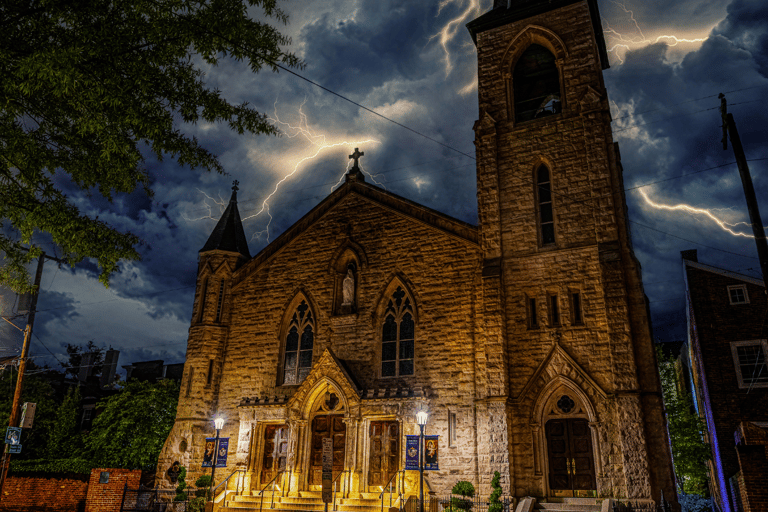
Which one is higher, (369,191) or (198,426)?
(369,191)

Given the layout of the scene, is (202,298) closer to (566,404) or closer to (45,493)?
(45,493)

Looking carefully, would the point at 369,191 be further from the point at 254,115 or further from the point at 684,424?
the point at 684,424

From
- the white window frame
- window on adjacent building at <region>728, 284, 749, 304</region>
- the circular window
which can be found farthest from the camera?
window on adjacent building at <region>728, 284, 749, 304</region>

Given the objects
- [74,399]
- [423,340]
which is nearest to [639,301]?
[423,340]

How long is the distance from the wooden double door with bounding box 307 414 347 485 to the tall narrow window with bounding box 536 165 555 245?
9.25 meters

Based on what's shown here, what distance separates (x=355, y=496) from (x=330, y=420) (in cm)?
290

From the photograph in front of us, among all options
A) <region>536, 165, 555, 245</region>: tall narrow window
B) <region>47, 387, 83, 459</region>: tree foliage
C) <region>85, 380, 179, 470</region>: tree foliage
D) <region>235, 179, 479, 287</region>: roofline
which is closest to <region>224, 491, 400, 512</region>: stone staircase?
<region>235, 179, 479, 287</region>: roofline

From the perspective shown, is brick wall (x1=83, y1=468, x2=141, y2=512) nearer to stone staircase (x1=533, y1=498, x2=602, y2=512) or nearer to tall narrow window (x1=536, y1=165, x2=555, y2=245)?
stone staircase (x1=533, y1=498, x2=602, y2=512)

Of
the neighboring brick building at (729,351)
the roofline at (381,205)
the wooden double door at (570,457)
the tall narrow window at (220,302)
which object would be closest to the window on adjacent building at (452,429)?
the wooden double door at (570,457)

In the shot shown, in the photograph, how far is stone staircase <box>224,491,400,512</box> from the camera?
17078 mm

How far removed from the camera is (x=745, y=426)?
12977 mm

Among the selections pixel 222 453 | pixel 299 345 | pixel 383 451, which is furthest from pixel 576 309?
pixel 222 453

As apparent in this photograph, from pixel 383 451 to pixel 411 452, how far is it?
1.22m

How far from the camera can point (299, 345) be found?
862 inches
